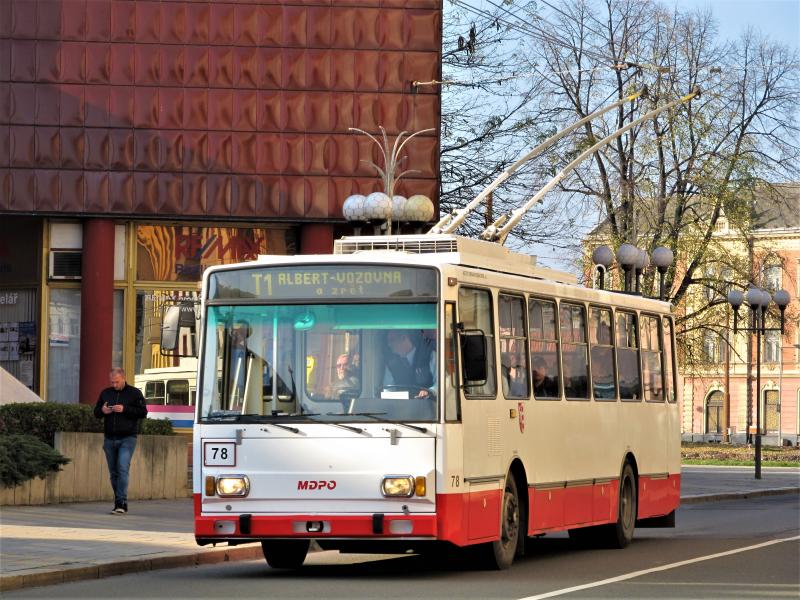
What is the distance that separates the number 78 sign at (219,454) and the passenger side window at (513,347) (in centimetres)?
279

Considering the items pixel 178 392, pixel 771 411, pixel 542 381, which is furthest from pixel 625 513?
pixel 771 411

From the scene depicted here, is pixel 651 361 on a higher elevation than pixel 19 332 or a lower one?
lower

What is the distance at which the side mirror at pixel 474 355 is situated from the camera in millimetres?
14758

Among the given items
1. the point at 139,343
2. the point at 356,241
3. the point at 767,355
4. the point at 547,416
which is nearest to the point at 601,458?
the point at 547,416

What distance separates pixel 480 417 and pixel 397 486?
1271mm

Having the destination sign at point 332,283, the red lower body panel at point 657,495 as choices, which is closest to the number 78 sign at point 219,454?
the destination sign at point 332,283

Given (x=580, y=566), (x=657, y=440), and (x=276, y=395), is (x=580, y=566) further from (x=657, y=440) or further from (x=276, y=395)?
(x=657, y=440)

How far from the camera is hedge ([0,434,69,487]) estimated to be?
71.4 feet

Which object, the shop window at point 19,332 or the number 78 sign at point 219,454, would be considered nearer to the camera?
the number 78 sign at point 219,454

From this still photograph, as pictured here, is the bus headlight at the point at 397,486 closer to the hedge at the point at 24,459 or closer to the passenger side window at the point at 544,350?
the passenger side window at the point at 544,350

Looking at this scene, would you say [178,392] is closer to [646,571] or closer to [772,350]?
[646,571]

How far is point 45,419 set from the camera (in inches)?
949

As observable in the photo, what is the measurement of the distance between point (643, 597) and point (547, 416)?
14.4 ft

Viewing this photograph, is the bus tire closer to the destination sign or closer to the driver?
the driver
